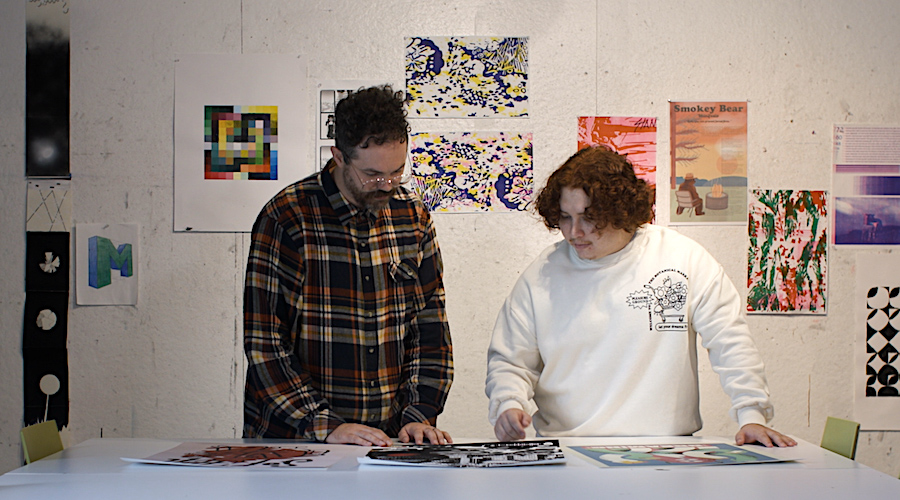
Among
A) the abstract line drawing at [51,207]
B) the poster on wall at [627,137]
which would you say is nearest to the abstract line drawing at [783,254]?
the poster on wall at [627,137]

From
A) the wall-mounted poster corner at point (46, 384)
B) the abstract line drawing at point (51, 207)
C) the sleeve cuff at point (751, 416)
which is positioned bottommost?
the wall-mounted poster corner at point (46, 384)

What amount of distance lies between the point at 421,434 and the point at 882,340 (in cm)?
201

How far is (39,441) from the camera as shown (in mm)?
1563

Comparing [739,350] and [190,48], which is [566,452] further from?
[190,48]

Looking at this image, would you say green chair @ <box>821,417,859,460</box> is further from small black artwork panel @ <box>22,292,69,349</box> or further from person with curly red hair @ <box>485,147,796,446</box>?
A: small black artwork panel @ <box>22,292,69,349</box>

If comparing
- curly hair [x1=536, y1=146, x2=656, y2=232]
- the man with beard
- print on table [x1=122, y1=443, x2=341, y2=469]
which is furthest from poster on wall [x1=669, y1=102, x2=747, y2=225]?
print on table [x1=122, y1=443, x2=341, y2=469]

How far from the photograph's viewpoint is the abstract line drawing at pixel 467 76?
2.69 m

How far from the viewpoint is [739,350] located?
181 cm

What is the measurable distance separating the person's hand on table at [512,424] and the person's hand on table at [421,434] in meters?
0.12

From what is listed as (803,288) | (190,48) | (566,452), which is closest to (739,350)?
(566,452)

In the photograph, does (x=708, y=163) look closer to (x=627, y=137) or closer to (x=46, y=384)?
(x=627, y=137)

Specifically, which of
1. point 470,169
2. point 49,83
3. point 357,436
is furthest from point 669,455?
point 49,83

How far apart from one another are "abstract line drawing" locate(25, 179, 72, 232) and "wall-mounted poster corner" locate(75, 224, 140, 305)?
63mm

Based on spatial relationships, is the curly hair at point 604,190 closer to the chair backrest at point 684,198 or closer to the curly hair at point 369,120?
the curly hair at point 369,120
